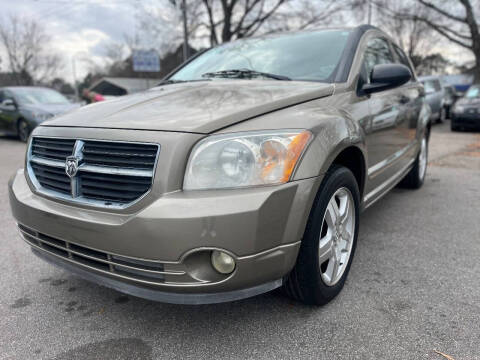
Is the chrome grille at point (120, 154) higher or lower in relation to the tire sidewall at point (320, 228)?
higher

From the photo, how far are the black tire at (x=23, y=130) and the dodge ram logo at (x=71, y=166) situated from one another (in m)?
8.76

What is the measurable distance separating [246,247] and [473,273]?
5.80 ft

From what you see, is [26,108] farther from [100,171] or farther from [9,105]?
[100,171]

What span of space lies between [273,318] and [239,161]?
913 millimetres

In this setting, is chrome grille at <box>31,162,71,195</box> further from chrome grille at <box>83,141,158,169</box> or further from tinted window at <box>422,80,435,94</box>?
tinted window at <box>422,80,435,94</box>

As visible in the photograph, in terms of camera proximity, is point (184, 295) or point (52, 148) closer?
point (184, 295)

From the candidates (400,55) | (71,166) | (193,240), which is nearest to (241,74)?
(71,166)

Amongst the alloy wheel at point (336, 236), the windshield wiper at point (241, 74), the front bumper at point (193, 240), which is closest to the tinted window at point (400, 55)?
the windshield wiper at point (241, 74)

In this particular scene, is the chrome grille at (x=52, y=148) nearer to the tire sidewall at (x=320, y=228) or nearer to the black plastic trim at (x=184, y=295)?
the black plastic trim at (x=184, y=295)

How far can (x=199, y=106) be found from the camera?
189 centimetres

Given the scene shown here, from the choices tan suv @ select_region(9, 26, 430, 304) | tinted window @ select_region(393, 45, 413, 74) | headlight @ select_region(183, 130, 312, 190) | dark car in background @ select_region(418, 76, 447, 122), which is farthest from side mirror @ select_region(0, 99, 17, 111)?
dark car in background @ select_region(418, 76, 447, 122)

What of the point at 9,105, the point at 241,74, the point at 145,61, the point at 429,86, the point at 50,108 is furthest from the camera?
the point at 145,61

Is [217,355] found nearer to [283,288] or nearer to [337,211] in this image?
[283,288]

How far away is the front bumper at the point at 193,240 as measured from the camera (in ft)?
4.86
